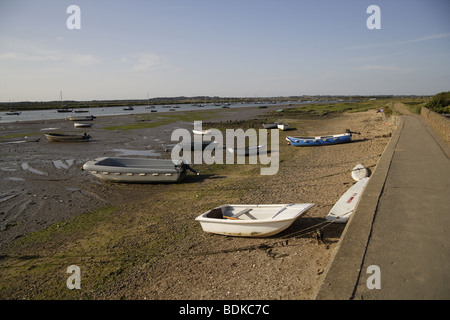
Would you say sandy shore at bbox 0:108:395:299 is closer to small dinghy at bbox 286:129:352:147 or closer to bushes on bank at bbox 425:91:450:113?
small dinghy at bbox 286:129:352:147

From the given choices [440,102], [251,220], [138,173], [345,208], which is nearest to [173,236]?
[251,220]

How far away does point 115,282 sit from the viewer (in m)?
7.57

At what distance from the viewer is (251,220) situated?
904cm

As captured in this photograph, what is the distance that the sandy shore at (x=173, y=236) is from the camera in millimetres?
7156

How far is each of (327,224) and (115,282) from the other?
20.4 feet

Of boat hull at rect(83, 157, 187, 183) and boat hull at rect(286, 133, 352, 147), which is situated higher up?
boat hull at rect(286, 133, 352, 147)

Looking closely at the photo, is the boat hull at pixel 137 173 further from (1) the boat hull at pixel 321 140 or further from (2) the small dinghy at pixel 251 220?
(1) the boat hull at pixel 321 140

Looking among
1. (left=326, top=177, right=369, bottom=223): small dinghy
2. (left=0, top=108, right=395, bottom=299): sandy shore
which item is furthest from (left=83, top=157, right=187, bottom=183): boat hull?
(left=326, top=177, right=369, bottom=223): small dinghy

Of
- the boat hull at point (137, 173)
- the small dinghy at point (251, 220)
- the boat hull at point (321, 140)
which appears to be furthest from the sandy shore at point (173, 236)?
the boat hull at point (321, 140)

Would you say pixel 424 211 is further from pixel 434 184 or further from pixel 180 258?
pixel 180 258

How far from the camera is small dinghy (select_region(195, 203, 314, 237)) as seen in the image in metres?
8.91

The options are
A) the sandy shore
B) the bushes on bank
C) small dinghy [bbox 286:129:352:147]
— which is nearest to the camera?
the sandy shore

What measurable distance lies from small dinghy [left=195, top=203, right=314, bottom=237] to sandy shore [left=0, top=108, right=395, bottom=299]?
12.1 inches
